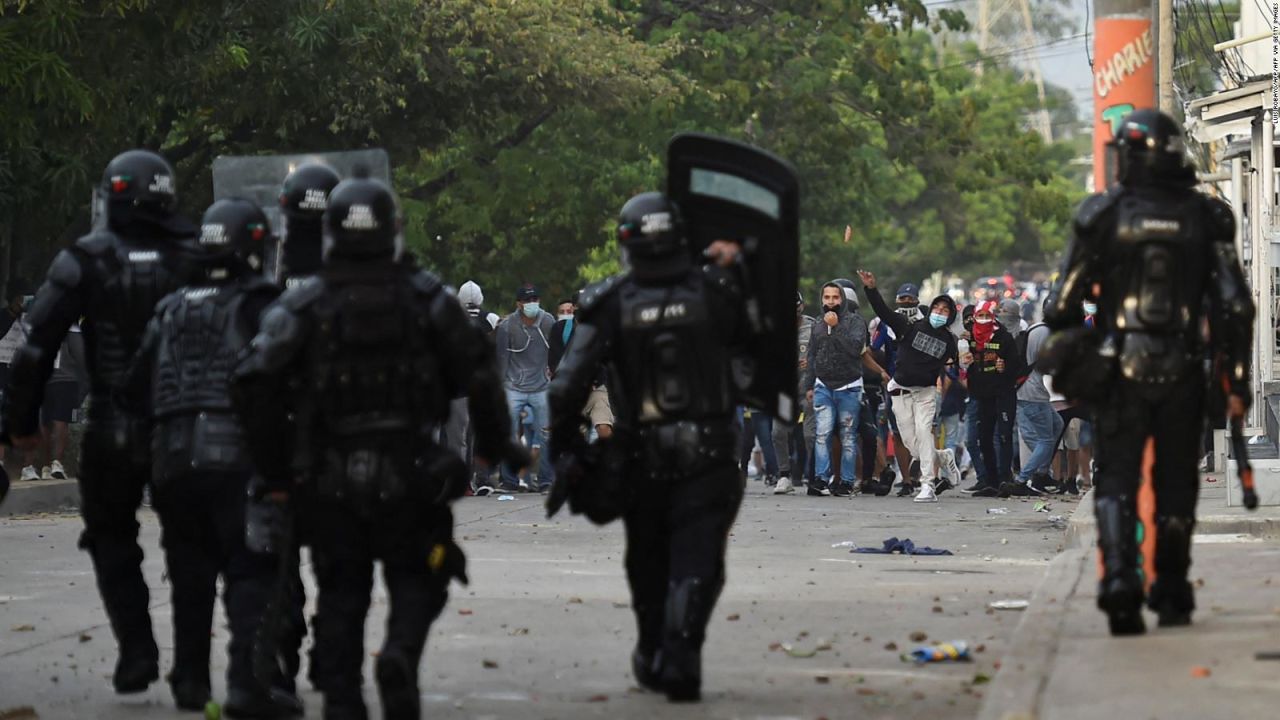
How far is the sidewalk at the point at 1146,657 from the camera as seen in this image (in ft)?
22.9

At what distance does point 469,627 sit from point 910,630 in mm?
1894

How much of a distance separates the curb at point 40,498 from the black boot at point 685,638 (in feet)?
38.2

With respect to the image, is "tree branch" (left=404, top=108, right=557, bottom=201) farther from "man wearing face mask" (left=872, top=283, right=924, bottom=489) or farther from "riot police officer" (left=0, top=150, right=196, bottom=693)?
"riot police officer" (left=0, top=150, right=196, bottom=693)

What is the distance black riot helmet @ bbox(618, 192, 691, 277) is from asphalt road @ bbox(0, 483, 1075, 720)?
1.48 metres

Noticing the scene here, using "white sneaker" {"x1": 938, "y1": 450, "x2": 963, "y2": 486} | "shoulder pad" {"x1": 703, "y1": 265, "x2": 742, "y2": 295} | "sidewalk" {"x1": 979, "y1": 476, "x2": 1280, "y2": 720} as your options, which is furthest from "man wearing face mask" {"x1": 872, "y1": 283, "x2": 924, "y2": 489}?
"shoulder pad" {"x1": 703, "y1": 265, "x2": 742, "y2": 295}

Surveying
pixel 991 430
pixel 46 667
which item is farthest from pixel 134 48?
pixel 46 667

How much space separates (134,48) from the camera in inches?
886

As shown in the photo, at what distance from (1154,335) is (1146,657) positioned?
1.43 meters

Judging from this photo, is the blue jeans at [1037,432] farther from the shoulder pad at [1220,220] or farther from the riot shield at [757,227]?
the riot shield at [757,227]

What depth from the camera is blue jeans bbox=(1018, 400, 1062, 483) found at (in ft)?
69.6

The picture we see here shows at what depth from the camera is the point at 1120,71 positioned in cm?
1104

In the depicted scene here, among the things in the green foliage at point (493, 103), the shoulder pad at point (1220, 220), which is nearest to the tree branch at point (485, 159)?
the green foliage at point (493, 103)

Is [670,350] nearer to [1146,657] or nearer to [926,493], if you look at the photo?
[1146,657]

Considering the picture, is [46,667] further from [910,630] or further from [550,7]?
[550,7]
